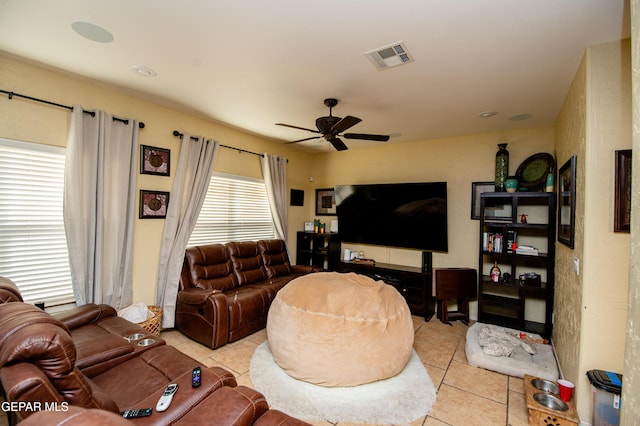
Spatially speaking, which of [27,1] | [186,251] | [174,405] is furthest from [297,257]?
[27,1]

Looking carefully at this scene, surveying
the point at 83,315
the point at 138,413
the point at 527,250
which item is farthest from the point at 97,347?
the point at 527,250

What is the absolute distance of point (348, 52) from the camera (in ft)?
7.36

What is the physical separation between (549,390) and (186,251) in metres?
4.03

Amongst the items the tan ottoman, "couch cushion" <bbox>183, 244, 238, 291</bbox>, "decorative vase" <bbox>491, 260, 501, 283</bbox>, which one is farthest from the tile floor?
"decorative vase" <bbox>491, 260, 501, 283</bbox>

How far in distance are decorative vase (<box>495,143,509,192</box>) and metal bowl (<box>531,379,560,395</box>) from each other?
244cm

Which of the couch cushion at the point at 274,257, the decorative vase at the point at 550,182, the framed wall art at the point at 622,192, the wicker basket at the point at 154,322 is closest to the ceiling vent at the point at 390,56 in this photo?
the framed wall art at the point at 622,192

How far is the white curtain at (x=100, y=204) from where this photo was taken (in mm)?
2785

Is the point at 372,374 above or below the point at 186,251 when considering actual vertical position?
below

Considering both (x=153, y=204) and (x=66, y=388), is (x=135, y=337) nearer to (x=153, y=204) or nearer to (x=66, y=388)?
(x=66, y=388)

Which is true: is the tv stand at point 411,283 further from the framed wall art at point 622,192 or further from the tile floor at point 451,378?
the framed wall art at point 622,192

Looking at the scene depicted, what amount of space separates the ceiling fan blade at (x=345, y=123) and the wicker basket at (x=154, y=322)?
2902mm

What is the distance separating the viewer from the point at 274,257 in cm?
474

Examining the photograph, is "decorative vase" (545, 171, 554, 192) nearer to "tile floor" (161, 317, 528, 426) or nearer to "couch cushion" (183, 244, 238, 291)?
"tile floor" (161, 317, 528, 426)

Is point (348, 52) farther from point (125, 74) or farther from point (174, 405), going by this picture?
point (174, 405)
